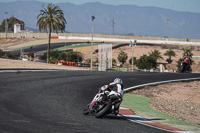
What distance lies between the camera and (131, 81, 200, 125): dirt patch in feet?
55.7

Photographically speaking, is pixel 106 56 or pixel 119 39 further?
pixel 119 39

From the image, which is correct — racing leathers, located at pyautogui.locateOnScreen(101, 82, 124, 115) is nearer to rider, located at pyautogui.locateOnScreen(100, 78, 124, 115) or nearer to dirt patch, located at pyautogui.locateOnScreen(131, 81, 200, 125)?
rider, located at pyautogui.locateOnScreen(100, 78, 124, 115)

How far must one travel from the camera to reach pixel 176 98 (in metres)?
21.7

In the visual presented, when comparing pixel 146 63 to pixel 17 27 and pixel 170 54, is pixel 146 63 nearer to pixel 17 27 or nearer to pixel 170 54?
pixel 170 54

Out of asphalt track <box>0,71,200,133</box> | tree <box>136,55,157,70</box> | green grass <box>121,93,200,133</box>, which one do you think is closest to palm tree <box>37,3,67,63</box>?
tree <box>136,55,157,70</box>

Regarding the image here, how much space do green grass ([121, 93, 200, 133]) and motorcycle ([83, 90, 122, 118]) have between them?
77.9 inches

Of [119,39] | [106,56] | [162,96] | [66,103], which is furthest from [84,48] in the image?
[66,103]

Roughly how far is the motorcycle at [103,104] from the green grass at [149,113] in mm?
1978

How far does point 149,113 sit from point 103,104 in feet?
11.0

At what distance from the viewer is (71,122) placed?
1080 cm

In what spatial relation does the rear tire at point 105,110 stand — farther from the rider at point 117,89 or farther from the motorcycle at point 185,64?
the motorcycle at point 185,64

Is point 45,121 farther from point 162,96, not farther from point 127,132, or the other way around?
point 162,96

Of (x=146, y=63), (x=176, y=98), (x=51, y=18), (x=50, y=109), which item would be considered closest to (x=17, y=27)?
(x=146, y=63)

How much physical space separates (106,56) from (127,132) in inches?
1698
